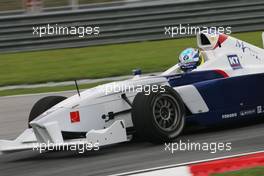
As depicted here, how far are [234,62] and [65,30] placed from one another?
8.36m

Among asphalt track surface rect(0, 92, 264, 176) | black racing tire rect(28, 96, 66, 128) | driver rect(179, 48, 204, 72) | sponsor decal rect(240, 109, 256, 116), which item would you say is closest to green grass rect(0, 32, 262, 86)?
asphalt track surface rect(0, 92, 264, 176)

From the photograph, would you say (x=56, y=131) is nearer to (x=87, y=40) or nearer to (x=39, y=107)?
(x=39, y=107)

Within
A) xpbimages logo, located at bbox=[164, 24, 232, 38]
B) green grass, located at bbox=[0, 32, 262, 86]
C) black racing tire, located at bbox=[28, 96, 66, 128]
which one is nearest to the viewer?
black racing tire, located at bbox=[28, 96, 66, 128]

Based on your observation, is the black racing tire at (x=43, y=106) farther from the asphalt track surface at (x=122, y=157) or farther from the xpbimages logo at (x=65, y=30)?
the xpbimages logo at (x=65, y=30)

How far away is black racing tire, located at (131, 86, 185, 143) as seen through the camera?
7914 millimetres

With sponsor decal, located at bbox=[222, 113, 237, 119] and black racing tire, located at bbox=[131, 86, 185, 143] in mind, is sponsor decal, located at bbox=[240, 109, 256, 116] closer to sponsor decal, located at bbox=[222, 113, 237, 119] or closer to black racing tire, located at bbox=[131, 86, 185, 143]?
sponsor decal, located at bbox=[222, 113, 237, 119]

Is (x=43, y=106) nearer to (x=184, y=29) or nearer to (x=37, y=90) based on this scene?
→ (x=37, y=90)

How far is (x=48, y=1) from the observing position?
1819 cm

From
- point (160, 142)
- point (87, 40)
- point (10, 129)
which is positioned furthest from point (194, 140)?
point (87, 40)

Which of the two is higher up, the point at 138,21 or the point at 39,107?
the point at 138,21

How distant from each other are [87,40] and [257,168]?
11460 millimetres

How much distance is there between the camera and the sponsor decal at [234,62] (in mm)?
9273

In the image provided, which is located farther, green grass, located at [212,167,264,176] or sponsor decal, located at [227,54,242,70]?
sponsor decal, located at [227,54,242,70]

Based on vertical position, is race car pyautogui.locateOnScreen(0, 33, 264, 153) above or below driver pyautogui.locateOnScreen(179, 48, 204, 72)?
below
